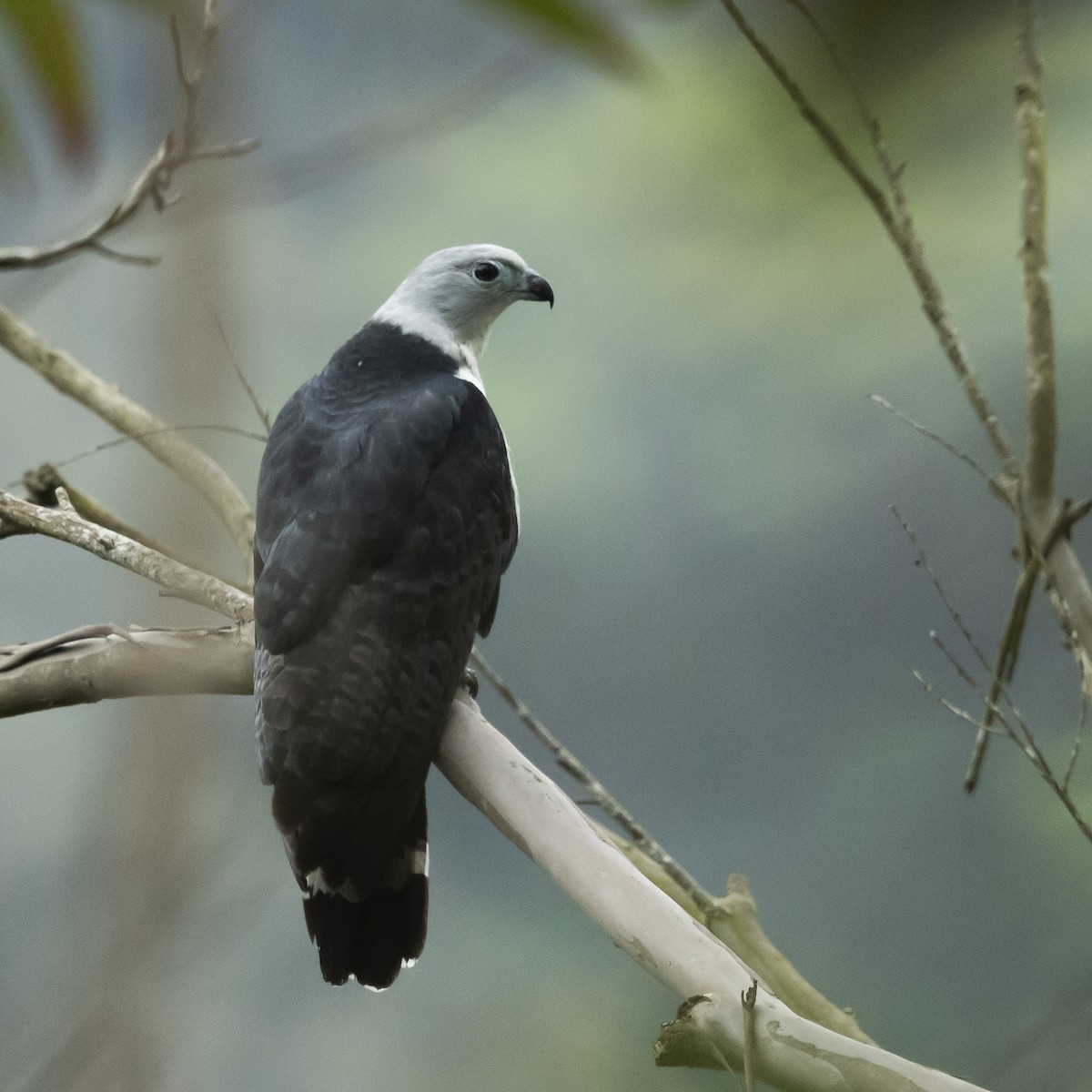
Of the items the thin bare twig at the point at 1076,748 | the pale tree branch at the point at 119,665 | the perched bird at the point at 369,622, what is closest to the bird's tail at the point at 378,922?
the perched bird at the point at 369,622

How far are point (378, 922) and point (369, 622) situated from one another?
1.45 ft

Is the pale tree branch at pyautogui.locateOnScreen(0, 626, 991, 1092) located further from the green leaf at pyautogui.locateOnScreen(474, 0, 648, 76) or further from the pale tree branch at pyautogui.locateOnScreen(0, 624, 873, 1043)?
the green leaf at pyautogui.locateOnScreen(474, 0, 648, 76)

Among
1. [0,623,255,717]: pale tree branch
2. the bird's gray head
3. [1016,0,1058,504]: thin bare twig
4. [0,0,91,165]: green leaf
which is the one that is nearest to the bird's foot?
[0,623,255,717]: pale tree branch

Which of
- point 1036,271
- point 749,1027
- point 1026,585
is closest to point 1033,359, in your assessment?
point 1036,271

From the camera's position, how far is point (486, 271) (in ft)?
8.46

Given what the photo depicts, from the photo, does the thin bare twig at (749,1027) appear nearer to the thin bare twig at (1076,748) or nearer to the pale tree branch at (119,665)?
the pale tree branch at (119,665)

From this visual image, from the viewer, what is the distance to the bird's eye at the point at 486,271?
2.58m

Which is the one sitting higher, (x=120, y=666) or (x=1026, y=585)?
(x=1026, y=585)

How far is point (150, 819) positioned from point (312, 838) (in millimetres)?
1215

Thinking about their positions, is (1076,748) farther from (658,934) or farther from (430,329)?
(430,329)

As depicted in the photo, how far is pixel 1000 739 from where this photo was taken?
379 centimetres

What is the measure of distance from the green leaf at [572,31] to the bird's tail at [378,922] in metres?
1.59

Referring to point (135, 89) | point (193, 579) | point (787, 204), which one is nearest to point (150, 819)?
point (135, 89)

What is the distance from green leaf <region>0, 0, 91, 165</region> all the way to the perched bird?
4.55ft
